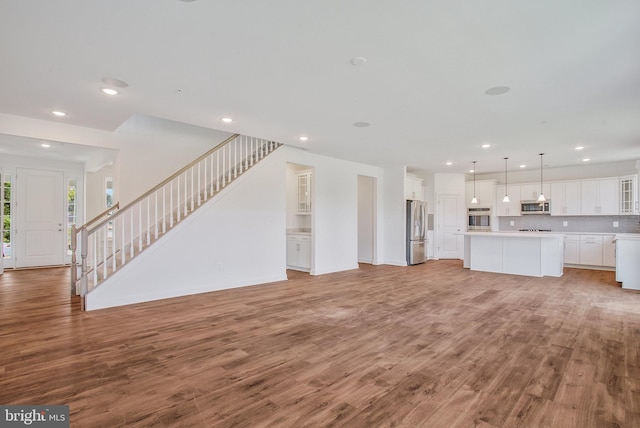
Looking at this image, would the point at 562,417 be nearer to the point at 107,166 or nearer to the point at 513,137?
the point at 513,137

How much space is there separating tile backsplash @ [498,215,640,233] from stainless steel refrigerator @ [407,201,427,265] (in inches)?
113

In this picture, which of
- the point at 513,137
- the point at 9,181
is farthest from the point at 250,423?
the point at 9,181

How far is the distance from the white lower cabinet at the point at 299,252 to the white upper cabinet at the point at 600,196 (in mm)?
7394

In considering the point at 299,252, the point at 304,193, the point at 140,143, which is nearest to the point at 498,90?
the point at 304,193

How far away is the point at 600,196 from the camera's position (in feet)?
27.1

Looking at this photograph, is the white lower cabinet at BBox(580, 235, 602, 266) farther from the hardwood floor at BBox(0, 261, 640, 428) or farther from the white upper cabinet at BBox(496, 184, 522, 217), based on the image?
the hardwood floor at BBox(0, 261, 640, 428)

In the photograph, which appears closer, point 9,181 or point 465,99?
point 465,99

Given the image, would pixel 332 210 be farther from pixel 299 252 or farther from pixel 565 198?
pixel 565 198

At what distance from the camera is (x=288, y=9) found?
2309 mm

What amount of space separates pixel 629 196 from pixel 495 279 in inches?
178

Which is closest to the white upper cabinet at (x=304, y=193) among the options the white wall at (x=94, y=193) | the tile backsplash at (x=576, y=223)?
the white wall at (x=94, y=193)

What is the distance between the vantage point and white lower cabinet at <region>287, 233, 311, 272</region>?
7625 mm

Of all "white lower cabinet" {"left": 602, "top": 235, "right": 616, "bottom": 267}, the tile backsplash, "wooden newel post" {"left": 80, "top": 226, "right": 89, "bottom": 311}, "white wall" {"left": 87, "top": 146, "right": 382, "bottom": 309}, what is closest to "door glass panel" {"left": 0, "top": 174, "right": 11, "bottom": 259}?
"wooden newel post" {"left": 80, "top": 226, "right": 89, "bottom": 311}

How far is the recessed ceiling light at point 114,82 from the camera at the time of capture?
11.4 ft
